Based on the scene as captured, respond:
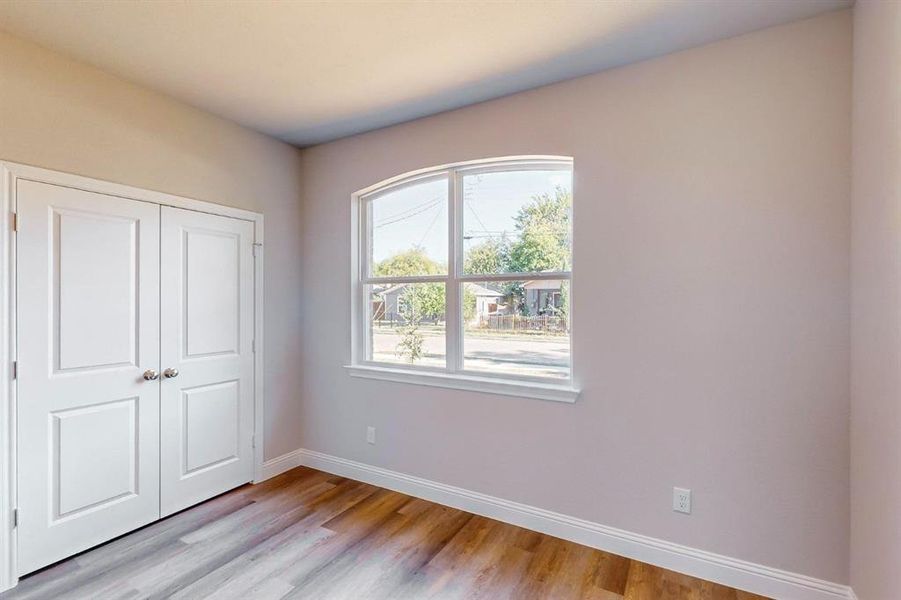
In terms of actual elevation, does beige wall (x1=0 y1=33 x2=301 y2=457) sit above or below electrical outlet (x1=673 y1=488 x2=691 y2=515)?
above

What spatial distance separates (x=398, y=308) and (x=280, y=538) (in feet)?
5.36

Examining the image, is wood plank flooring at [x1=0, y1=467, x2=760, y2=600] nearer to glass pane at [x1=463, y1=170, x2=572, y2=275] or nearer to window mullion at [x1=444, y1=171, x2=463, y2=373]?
window mullion at [x1=444, y1=171, x2=463, y2=373]

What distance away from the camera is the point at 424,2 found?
177 centimetres

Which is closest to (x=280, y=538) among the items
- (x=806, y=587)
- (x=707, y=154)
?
(x=806, y=587)

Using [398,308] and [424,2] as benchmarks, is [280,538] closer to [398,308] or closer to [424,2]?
[398,308]

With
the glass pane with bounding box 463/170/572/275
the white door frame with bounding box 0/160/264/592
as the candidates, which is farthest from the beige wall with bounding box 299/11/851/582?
the white door frame with bounding box 0/160/264/592

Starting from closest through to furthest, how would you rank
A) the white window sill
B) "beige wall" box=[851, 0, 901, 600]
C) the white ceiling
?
"beige wall" box=[851, 0, 901, 600], the white ceiling, the white window sill

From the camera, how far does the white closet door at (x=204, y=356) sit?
262 cm

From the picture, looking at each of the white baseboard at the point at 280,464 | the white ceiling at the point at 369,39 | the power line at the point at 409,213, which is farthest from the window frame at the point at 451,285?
the white baseboard at the point at 280,464

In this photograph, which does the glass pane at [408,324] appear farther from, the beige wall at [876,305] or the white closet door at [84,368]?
the beige wall at [876,305]

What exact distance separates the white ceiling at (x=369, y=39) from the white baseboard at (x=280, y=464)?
8.68 ft

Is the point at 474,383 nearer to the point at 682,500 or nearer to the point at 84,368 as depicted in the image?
the point at 682,500

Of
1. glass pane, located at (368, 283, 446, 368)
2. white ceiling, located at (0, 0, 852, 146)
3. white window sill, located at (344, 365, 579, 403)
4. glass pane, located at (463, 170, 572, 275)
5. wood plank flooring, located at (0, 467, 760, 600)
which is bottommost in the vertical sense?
wood plank flooring, located at (0, 467, 760, 600)

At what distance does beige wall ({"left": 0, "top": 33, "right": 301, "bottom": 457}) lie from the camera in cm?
205
